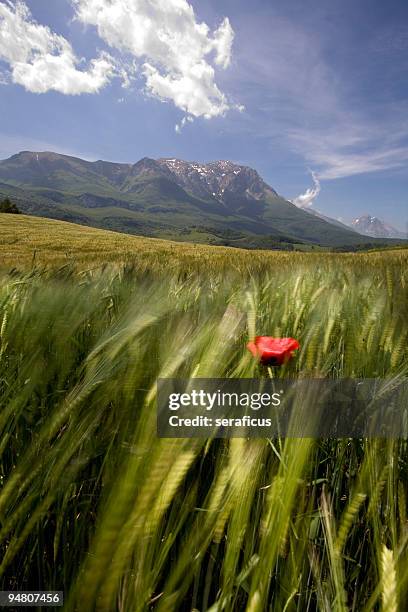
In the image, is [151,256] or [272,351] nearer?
[272,351]

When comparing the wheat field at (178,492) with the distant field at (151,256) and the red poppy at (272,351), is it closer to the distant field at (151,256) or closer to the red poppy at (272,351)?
the red poppy at (272,351)

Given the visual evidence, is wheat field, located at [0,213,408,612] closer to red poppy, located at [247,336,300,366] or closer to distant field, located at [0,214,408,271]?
red poppy, located at [247,336,300,366]

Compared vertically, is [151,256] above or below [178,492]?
above

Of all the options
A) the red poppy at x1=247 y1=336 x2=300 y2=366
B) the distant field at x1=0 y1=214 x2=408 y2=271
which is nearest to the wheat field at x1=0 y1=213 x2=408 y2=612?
the red poppy at x1=247 y1=336 x2=300 y2=366

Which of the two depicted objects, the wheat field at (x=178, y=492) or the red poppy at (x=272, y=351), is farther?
the red poppy at (x=272, y=351)

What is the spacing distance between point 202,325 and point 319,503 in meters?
0.37

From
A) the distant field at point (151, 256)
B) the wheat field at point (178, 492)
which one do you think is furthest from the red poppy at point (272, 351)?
the distant field at point (151, 256)

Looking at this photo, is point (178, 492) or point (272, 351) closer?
point (178, 492)

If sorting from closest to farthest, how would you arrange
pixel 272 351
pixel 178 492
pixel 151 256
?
pixel 178 492, pixel 272 351, pixel 151 256

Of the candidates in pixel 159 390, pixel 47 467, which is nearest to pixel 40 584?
pixel 47 467

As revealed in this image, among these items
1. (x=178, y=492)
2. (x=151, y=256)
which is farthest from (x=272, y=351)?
(x=151, y=256)

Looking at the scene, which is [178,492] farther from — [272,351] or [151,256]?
[151,256]

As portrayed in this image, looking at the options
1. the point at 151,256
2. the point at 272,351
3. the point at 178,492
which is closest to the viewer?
the point at 178,492

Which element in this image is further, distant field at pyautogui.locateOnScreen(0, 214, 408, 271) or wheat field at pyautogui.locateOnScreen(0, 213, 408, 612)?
distant field at pyautogui.locateOnScreen(0, 214, 408, 271)
